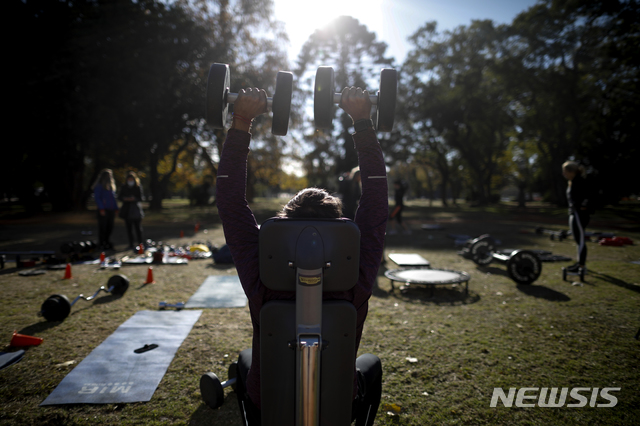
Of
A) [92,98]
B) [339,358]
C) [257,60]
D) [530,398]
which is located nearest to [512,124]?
[257,60]

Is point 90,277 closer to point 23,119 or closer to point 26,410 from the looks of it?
point 26,410

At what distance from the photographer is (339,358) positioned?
1471mm

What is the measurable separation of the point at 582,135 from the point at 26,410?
3910 cm

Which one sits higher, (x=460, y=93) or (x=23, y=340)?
(x=460, y=93)

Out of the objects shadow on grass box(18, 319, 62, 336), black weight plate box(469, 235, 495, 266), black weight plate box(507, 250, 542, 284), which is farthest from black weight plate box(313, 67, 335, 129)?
black weight plate box(469, 235, 495, 266)

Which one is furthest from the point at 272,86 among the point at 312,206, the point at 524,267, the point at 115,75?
the point at 312,206

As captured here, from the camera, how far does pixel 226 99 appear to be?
76.4 inches

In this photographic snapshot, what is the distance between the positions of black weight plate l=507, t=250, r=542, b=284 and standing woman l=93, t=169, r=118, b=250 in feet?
31.6

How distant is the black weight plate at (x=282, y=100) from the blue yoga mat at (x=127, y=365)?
105 inches

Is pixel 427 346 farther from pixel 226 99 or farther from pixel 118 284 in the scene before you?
pixel 118 284

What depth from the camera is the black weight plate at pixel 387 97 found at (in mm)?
1964

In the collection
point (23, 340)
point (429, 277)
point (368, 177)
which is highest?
point (368, 177)

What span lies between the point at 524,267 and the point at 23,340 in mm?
7617

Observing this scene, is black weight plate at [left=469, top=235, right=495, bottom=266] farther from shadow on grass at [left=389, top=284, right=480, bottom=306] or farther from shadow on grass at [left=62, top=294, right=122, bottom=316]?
shadow on grass at [left=62, top=294, right=122, bottom=316]
